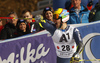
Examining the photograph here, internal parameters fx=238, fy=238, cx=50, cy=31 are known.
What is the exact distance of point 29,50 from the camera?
216 inches

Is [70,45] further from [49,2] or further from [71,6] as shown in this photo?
[49,2]

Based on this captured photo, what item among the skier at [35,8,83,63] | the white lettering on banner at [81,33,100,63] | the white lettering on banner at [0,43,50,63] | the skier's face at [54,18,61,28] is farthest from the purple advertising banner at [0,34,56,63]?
the white lettering on banner at [81,33,100,63]

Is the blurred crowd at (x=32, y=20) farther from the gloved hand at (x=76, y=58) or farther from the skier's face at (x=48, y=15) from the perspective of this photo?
the gloved hand at (x=76, y=58)

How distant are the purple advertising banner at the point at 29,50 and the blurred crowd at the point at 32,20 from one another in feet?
1.50

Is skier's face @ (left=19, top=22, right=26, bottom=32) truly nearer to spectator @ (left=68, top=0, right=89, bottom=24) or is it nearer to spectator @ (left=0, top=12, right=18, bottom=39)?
spectator @ (left=0, top=12, right=18, bottom=39)

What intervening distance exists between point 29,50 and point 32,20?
1.22m

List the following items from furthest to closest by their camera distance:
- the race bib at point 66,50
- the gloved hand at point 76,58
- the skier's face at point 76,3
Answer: the skier's face at point 76,3 → the race bib at point 66,50 → the gloved hand at point 76,58

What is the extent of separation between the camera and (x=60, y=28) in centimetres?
515

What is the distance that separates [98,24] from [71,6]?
110cm

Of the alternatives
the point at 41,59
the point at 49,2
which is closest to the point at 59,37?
the point at 41,59

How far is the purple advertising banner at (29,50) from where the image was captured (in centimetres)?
500

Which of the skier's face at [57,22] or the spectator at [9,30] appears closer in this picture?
the skier's face at [57,22]

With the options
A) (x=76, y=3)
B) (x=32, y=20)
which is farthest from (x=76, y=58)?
(x=76, y=3)

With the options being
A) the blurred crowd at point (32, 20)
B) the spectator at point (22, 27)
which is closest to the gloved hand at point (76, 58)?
the blurred crowd at point (32, 20)
